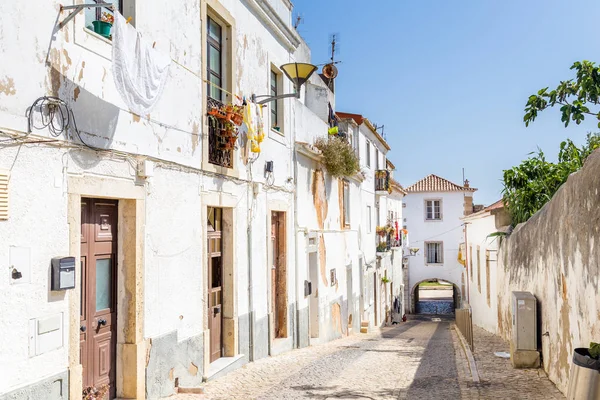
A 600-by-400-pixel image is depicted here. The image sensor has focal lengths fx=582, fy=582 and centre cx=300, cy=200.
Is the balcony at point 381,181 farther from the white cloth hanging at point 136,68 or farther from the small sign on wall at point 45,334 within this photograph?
the small sign on wall at point 45,334

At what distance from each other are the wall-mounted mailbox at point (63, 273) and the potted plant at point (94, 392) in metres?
1.30

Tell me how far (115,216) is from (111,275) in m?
0.69

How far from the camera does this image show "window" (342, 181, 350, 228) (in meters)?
19.0

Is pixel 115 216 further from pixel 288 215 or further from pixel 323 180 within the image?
pixel 323 180

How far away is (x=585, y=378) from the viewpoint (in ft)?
17.8

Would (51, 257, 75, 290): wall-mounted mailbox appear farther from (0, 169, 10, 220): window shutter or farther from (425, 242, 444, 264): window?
(425, 242, 444, 264): window

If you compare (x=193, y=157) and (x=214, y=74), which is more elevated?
(x=214, y=74)

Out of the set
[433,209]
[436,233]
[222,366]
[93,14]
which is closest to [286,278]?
[222,366]

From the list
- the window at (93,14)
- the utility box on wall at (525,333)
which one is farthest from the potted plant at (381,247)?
the window at (93,14)

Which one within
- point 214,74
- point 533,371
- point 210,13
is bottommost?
point 533,371

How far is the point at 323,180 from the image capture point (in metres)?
16.0

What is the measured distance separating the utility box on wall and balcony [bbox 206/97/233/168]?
208 inches

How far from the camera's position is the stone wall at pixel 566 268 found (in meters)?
6.33

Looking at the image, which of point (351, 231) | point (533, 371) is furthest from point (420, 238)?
point (533, 371)
